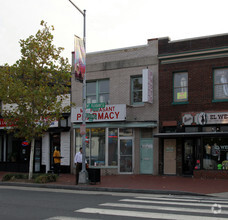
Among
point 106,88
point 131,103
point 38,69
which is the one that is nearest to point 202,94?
point 131,103

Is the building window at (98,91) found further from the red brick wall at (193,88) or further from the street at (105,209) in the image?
the street at (105,209)

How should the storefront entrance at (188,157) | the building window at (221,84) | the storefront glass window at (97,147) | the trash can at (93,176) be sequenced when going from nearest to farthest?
the trash can at (93,176) → the building window at (221,84) → the storefront entrance at (188,157) → the storefront glass window at (97,147)

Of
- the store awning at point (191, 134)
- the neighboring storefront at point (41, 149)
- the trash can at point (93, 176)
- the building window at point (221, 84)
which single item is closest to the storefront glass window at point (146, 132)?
the store awning at point (191, 134)

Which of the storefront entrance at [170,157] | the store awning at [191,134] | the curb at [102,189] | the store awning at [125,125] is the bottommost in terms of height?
the curb at [102,189]

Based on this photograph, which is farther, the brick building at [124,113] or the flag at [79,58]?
the brick building at [124,113]

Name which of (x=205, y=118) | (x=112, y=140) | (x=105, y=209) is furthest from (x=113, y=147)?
(x=105, y=209)

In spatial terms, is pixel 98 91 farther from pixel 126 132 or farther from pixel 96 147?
pixel 96 147

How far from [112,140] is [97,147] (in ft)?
3.84

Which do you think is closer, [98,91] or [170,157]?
[170,157]

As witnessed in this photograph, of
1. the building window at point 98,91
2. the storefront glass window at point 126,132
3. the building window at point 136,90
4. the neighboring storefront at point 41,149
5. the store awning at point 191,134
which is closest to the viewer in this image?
the store awning at point 191,134

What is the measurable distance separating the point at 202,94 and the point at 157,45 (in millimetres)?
4230

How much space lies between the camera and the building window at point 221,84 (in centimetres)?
1847

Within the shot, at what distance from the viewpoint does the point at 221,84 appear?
18.6 meters

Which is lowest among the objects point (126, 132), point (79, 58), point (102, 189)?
point (102, 189)
